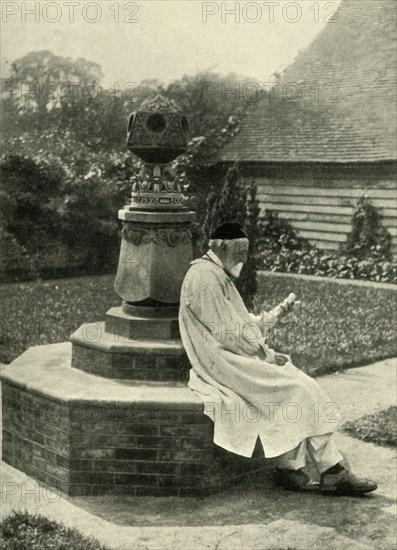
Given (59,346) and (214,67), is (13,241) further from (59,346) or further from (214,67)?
(214,67)

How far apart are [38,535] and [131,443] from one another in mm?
924

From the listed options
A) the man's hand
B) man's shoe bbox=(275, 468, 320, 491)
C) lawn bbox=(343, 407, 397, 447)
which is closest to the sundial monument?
man's shoe bbox=(275, 468, 320, 491)

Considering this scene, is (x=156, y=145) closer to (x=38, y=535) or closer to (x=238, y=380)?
(x=238, y=380)

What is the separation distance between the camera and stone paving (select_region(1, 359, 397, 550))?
4398 mm

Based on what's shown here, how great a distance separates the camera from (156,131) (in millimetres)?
5848

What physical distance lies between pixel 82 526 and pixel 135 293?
189 centimetres

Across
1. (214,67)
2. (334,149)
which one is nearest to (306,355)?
(334,149)

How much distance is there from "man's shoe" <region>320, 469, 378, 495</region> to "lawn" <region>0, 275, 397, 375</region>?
3462 millimetres

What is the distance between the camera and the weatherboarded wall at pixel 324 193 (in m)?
18.5

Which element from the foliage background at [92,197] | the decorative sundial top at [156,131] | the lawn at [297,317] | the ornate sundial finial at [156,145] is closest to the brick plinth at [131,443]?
the ornate sundial finial at [156,145]

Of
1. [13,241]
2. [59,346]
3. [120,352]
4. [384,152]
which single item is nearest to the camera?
[120,352]

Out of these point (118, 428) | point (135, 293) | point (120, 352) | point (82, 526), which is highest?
point (135, 293)

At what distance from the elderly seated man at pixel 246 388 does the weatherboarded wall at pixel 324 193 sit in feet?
44.8

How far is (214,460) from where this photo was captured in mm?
5141
